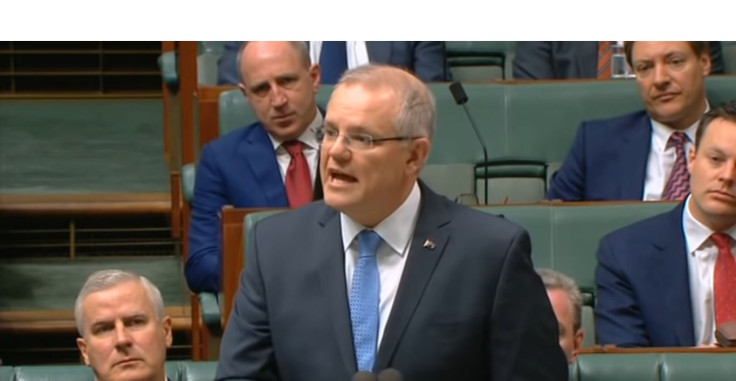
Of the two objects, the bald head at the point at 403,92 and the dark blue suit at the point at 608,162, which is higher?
the bald head at the point at 403,92

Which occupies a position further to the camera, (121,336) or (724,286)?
(724,286)

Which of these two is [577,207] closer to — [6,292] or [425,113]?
[425,113]

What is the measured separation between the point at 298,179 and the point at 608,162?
593 millimetres

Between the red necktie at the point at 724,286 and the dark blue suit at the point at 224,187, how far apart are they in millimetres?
853

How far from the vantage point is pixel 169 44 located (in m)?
4.84

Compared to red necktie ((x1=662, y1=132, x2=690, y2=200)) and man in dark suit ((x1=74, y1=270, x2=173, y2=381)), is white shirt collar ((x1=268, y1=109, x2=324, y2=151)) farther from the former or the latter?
man in dark suit ((x1=74, y1=270, x2=173, y2=381))

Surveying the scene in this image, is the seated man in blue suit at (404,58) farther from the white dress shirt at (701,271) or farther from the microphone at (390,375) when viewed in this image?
the microphone at (390,375)

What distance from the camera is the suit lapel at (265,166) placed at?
332cm

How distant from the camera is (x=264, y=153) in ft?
11.0

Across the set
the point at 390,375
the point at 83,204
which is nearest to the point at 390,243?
the point at 390,375

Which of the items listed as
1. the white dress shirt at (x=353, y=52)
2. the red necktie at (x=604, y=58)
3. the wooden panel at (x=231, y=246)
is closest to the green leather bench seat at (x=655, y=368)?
the wooden panel at (x=231, y=246)

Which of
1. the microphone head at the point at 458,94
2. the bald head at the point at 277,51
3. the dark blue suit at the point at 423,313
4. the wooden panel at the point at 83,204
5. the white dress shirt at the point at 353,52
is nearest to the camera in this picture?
the dark blue suit at the point at 423,313

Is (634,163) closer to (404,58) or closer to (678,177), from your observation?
(678,177)

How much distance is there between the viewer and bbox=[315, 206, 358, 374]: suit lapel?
79.7 inches
